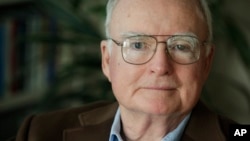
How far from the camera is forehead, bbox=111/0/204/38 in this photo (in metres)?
1.20

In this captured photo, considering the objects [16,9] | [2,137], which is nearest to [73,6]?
[16,9]

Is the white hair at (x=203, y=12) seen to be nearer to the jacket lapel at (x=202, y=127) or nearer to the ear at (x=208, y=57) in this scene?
the ear at (x=208, y=57)

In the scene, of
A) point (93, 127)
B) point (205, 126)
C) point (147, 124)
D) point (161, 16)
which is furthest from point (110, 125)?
point (161, 16)

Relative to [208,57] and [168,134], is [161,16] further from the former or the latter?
[168,134]

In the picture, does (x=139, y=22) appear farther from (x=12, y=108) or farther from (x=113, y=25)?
(x=12, y=108)

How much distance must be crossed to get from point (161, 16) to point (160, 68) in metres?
0.13

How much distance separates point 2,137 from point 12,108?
0.53 feet

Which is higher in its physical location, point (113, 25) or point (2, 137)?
point (113, 25)

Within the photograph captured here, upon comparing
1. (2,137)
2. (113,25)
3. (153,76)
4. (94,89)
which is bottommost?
→ (2,137)

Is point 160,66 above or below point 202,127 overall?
above

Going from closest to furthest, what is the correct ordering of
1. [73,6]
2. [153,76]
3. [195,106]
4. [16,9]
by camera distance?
[153,76]
[195,106]
[73,6]
[16,9]

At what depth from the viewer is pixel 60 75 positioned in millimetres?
2158

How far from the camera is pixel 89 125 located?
1412 millimetres

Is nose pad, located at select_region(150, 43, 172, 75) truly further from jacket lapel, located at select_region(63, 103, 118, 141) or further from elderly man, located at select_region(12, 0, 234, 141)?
jacket lapel, located at select_region(63, 103, 118, 141)
